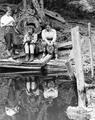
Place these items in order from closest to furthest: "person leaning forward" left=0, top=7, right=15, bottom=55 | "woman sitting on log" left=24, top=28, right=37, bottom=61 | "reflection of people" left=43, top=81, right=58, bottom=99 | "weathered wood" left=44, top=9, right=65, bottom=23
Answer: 1. "reflection of people" left=43, top=81, right=58, bottom=99
2. "woman sitting on log" left=24, top=28, right=37, bottom=61
3. "person leaning forward" left=0, top=7, right=15, bottom=55
4. "weathered wood" left=44, top=9, right=65, bottom=23

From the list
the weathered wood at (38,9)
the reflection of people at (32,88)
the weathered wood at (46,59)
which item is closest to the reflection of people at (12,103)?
the reflection of people at (32,88)

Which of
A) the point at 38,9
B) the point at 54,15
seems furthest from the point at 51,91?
the point at 54,15

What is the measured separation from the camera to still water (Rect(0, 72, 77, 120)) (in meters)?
9.36

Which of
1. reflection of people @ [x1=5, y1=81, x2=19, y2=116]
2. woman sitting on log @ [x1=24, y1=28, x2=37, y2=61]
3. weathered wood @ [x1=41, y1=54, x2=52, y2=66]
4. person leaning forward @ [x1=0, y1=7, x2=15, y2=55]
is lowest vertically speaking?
reflection of people @ [x1=5, y1=81, x2=19, y2=116]

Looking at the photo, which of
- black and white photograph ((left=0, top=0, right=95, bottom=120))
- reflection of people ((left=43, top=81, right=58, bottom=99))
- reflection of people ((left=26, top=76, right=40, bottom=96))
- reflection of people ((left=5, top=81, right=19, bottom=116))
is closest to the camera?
black and white photograph ((left=0, top=0, right=95, bottom=120))

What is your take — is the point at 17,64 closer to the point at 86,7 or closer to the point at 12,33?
the point at 12,33

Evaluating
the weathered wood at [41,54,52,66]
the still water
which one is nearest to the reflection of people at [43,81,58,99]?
the still water

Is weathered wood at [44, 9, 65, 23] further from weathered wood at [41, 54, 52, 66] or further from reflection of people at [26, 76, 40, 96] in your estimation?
reflection of people at [26, 76, 40, 96]

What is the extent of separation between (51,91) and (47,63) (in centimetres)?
103

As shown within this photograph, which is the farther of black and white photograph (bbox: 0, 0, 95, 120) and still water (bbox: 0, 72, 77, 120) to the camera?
still water (bbox: 0, 72, 77, 120)

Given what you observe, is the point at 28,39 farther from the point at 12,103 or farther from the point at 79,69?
the point at 79,69

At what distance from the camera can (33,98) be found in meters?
10.7

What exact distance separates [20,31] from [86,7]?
171 inches

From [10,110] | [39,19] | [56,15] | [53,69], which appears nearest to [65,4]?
[56,15]
